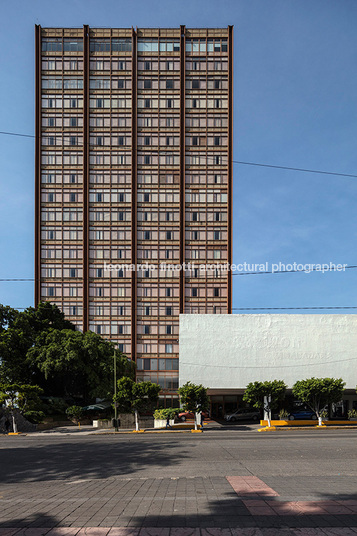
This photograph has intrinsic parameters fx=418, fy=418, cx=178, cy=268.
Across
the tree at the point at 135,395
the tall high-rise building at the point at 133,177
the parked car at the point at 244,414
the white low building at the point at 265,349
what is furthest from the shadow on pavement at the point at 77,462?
the tall high-rise building at the point at 133,177

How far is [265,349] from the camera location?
46.6 meters

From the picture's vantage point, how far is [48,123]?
68.1 metres

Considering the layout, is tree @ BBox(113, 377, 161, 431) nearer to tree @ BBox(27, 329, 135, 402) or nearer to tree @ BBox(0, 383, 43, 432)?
tree @ BBox(27, 329, 135, 402)

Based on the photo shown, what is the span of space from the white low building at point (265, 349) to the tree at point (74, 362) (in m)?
9.65

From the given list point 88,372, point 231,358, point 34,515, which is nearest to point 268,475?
point 34,515

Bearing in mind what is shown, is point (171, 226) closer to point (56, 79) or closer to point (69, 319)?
point (69, 319)

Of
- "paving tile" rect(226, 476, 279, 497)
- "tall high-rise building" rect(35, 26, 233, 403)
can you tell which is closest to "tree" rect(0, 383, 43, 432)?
"tall high-rise building" rect(35, 26, 233, 403)

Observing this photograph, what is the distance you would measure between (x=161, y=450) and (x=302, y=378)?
91.1 ft

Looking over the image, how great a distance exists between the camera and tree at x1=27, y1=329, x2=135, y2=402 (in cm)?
4838

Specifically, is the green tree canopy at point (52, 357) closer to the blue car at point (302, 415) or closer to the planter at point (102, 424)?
the planter at point (102, 424)

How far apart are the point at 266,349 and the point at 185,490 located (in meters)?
37.1

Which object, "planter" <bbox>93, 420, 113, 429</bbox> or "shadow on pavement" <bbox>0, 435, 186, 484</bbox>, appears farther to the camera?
"planter" <bbox>93, 420, 113, 429</bbox>

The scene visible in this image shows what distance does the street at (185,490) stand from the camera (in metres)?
7.94

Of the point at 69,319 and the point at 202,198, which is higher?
the point at 202,198
